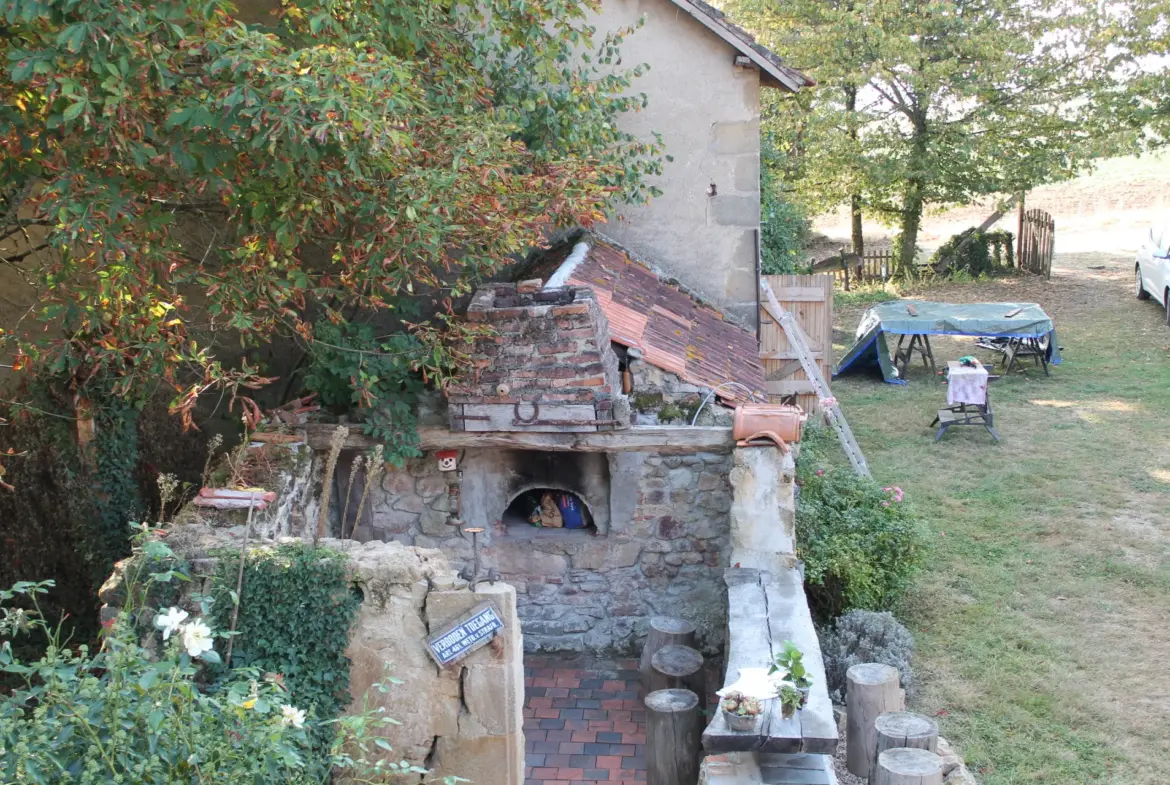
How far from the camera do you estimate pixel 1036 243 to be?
2391 cm

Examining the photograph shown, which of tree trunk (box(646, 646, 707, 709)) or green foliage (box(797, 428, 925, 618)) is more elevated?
green foliage (box(797, 428, 925, 618))

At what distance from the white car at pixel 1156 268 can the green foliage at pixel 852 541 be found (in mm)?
12881

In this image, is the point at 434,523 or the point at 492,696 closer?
the point at 492,696

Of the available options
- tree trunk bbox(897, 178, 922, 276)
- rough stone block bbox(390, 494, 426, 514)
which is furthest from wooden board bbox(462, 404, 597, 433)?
tree trunk bbox(897, 178, 922, 276)

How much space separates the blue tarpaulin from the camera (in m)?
16.8

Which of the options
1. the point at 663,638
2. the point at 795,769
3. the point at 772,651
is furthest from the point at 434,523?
the point at 795,769

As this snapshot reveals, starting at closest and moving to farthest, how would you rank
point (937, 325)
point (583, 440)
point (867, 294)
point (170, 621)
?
1. point (170, 621)
2. point (583, 440)
3. point (937, 325)
4. point (867, 294)

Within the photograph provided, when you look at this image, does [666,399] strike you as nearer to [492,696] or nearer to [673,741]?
[673,741]

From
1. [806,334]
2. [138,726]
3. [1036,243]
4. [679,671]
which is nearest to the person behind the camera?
[138,726]

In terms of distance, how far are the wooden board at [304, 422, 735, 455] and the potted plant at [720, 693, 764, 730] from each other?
96.5 inches

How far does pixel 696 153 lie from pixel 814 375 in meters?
3.68

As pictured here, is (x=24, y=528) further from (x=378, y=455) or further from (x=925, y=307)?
(x=925, y=307)

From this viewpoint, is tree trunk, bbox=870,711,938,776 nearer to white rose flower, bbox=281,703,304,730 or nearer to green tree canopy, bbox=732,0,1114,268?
white rose flower, bbox=281,703,304,730

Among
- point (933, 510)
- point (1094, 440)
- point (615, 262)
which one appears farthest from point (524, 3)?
point (1094, 440)
